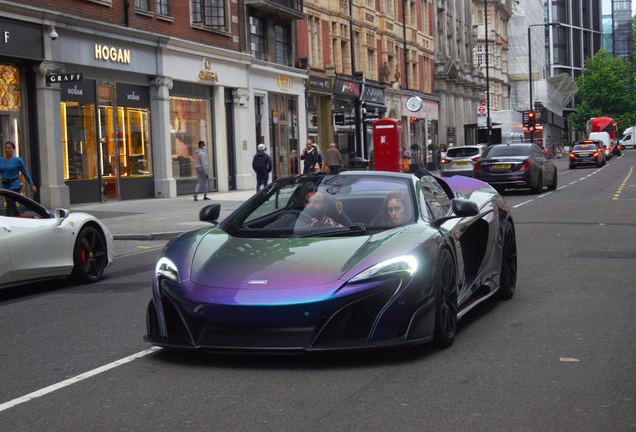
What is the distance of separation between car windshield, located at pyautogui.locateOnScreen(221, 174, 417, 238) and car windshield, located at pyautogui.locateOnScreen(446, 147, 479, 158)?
2686 centimetres

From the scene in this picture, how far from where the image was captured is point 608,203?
20.9 metres

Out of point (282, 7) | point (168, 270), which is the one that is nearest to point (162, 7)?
point (282, 7)

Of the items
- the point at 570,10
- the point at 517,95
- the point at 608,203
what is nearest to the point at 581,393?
the point at 608,203

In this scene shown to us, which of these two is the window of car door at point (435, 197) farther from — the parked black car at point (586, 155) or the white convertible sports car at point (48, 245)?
the parked black car at point (586, 155)

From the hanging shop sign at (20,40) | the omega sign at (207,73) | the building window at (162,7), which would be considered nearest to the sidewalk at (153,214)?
the hanging shop sign at (20,40)

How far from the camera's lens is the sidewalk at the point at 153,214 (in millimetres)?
16094

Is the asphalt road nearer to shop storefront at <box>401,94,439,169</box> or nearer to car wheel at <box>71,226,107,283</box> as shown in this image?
car wheel at <box>71,226,107,283</box>

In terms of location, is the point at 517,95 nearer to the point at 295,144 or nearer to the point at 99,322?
the point at 295,144

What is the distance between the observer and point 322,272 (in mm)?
5094

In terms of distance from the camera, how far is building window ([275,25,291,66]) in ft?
119

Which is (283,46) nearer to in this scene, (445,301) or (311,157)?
(311,157)

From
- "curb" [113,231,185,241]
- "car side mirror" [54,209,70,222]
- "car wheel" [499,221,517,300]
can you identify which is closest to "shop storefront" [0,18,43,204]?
"curb" [113,231,185,241]

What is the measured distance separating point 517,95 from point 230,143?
79266 mm

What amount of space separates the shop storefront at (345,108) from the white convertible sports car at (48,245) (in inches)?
1231
